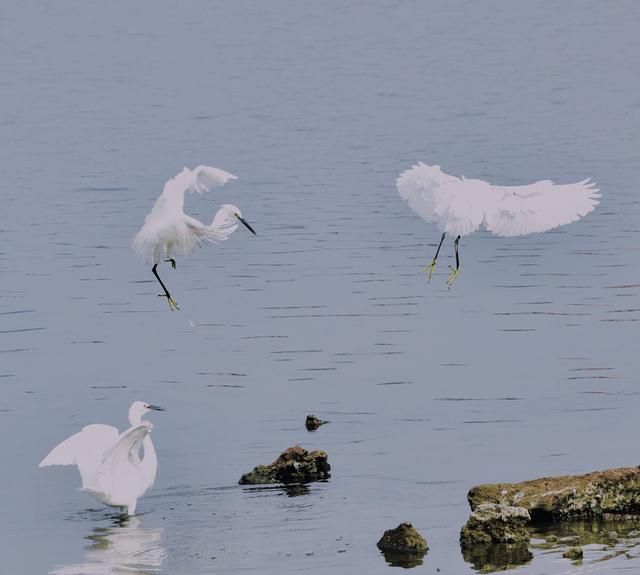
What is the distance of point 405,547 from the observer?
1310 centimetres

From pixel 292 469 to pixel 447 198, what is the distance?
419 centimetres

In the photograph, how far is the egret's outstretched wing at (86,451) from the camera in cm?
1529

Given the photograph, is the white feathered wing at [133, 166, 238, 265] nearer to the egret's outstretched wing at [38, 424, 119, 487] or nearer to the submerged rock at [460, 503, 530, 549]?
the egret's outstretched wing at [38, 424, 119, 487]

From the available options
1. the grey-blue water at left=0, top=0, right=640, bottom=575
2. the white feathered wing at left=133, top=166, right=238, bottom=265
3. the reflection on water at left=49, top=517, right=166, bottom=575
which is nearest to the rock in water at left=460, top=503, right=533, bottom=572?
the grey-blue water at left=0, top=0, right=640, bottom=575

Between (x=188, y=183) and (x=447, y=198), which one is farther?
(x=447, y=198)

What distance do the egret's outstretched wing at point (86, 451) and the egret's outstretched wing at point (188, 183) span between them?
304cm

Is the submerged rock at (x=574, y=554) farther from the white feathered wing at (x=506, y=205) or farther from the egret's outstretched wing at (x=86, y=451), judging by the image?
the white feathered wing at (x=506, y=205)

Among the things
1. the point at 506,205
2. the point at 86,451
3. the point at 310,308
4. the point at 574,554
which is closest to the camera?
the point at 574,554

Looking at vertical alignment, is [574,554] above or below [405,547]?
below

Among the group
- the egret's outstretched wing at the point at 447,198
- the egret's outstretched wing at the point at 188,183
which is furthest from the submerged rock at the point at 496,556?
the egret's outstretched wing at the point at 188,183

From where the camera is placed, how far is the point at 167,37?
57156 millimetres

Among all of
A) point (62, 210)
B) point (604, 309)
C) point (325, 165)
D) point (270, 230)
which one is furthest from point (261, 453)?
point (325, 165)

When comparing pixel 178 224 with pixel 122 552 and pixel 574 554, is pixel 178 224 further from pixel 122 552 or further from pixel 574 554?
pixel 574 554

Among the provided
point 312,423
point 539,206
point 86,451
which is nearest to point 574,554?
point 86,451
